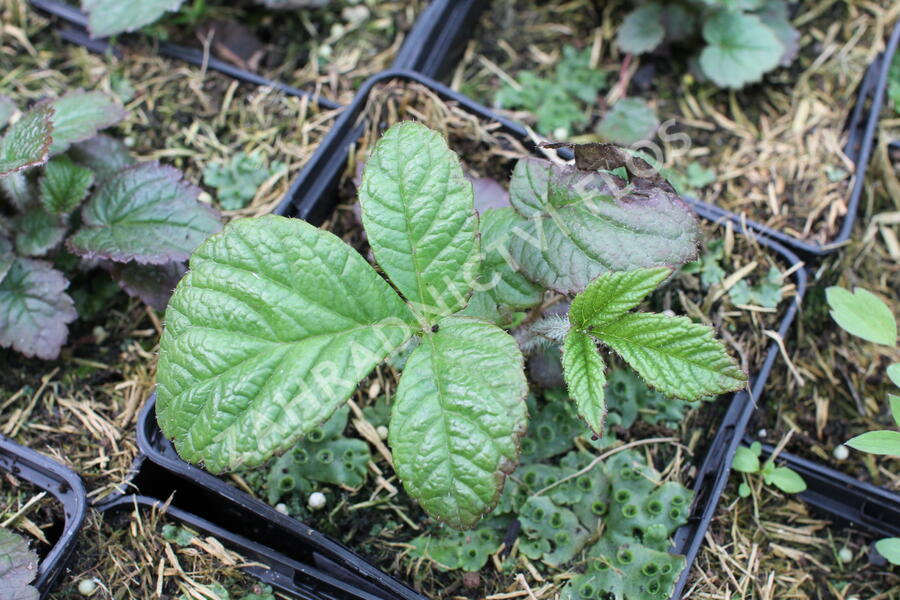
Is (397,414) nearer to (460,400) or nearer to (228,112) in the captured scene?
(460,400)

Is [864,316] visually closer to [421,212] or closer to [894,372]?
[894,372]

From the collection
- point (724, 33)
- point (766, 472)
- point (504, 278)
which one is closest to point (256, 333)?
point (504, 278)

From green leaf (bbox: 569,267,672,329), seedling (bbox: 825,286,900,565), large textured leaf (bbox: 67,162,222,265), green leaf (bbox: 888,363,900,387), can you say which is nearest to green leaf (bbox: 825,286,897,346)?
seedling (bbox: 825,286,900,565)

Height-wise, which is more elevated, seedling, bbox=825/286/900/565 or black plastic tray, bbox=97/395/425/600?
seedling, bbox=825/286/900/565

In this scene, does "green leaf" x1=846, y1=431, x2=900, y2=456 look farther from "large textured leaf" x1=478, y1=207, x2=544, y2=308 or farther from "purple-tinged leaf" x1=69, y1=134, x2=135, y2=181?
"purple-tinged leaf" x1=69, y1=134, x2=135, y2=181

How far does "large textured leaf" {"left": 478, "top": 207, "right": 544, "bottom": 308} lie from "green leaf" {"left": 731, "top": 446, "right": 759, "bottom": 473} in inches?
25.1

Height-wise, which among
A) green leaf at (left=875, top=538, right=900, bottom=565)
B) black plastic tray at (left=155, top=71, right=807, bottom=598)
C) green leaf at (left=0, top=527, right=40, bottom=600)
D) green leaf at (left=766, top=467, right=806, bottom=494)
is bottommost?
green leaf at (left=766, top=467, right=806, bottom=494)

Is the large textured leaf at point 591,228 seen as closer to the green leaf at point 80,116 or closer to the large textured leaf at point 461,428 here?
the large textured leaf at point 461,428

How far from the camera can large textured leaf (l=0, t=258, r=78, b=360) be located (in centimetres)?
164

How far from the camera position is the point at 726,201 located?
80.0 inches

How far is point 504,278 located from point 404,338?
0.87ft

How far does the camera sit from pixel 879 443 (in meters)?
1.44

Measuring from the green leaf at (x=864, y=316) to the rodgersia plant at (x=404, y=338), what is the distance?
1.83ft

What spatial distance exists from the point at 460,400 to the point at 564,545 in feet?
1.83
